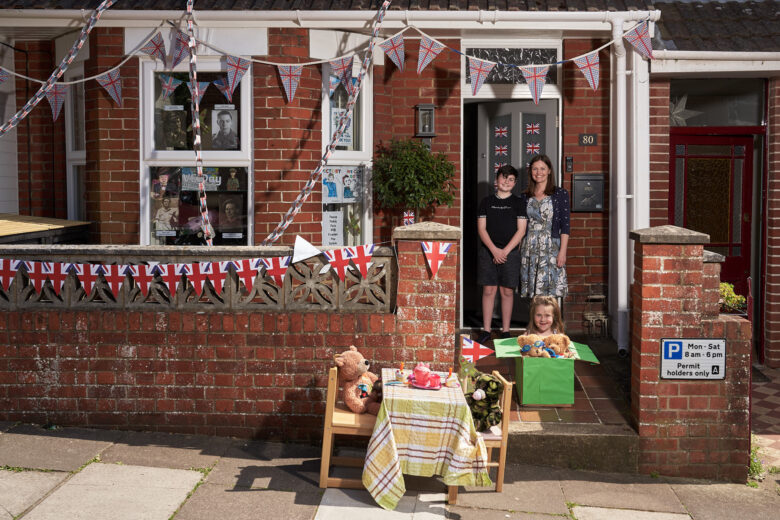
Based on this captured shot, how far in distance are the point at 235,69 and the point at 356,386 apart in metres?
3.30

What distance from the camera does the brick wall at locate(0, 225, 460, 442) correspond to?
5.80 metres

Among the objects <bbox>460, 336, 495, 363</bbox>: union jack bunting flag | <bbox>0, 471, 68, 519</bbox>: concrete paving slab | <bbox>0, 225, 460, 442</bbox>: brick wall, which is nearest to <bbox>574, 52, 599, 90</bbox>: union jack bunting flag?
<bbox>0, 225, 460, 442</bbox>: brick wall

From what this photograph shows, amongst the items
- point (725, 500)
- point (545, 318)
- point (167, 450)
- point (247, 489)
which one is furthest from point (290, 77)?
point (725, 500)

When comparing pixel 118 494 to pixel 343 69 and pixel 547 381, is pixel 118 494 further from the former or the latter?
pixel 343 69

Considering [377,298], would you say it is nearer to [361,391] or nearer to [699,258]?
[361,391]

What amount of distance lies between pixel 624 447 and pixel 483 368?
62.1 inches

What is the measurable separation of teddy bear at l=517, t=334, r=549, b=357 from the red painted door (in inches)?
126

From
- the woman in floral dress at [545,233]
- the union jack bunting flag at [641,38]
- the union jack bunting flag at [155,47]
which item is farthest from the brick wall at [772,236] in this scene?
the union jack bunting flag at [155,47]

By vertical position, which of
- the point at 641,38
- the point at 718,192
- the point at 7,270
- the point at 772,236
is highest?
the point at 641,38

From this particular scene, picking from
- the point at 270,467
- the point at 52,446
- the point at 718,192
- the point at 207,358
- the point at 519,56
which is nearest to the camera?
the point at 270,467

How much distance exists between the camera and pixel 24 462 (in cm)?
533

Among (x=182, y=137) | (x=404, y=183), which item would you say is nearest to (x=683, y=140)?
(x=404, y=183)

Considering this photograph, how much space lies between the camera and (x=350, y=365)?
525 centimetres

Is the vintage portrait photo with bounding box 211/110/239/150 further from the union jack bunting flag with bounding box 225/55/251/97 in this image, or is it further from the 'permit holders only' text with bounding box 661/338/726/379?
the 'permit holders only' text with bounding box 661/338/726/379
